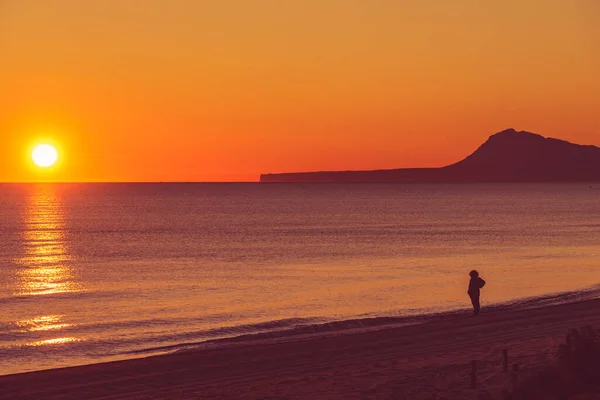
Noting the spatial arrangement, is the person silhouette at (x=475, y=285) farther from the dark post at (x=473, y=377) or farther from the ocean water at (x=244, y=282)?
the dark post at (x=473, y=377)

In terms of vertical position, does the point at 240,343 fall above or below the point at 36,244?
below

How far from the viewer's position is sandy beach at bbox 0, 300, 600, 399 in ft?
63.1

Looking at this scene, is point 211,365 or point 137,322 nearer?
point 211,365

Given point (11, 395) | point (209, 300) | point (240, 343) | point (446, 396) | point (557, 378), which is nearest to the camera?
point (557, 378)

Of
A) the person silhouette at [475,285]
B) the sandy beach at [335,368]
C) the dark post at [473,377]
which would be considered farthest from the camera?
the person silhouette at [475,285]

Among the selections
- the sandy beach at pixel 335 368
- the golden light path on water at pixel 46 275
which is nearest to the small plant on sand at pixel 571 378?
the sandy beach at pixel 335 368

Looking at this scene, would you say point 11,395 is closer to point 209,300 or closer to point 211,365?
point 211,365

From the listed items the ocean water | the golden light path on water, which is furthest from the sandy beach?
the golden light path on water

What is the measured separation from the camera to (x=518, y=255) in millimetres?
65812

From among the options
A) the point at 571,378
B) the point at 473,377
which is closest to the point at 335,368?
the point at 473,377

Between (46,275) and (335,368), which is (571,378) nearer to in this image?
(335,368)

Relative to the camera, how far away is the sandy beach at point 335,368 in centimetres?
1922

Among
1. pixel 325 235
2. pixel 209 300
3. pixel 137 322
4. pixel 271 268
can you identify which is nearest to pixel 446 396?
pixel 137 322

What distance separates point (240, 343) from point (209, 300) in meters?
12.9
